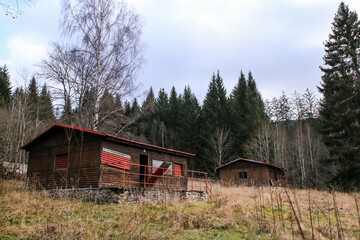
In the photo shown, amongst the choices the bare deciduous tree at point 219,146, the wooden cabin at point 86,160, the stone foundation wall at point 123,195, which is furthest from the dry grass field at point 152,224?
the bare deciduous tree at point 219,146

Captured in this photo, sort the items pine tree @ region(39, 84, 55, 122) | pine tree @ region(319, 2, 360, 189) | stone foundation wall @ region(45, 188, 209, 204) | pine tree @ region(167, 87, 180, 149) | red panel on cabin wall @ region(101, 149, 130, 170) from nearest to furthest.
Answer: stone foundation wall @ region(45, 188, 209, 204) → red panel on cabin wall @ region(101, 149, 130, 170) → pine tree @ region(39, 84, 55, 122) → pine tree @ region(319, 2, 360, 189) → pine tree @ region(167, 87, 180, 149)

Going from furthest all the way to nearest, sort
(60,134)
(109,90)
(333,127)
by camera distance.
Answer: (333,127)
(109,90)
(60,134)

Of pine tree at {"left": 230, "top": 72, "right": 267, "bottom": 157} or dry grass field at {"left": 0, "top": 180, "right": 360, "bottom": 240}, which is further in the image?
pine tree at {"left": 230, "top": 72, "right": 267, "bottom": 157}

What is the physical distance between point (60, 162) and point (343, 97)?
75.7 feet

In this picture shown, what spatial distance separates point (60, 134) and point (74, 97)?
2388mm

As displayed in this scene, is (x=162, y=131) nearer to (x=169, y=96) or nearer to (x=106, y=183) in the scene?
(x=169, y=96)

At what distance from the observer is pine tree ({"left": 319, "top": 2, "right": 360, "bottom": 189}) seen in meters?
21.5

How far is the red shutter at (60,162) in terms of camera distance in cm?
1544

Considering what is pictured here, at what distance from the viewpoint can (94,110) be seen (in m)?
16.2

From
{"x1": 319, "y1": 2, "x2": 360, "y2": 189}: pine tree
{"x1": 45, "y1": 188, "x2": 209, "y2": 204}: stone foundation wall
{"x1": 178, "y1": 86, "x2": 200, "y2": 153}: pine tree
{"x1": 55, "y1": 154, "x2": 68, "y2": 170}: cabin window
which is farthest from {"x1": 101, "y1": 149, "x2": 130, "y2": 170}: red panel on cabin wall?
{"x1": 178, "y1": 86, "x2": 200, "y2": 153}: pine tree

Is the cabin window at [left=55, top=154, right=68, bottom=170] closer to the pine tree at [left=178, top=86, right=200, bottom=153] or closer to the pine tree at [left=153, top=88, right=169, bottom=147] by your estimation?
Answer: the pine tree at [left=178, top=86, right=200, bottom=153]

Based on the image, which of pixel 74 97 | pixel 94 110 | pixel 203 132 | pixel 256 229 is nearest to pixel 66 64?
pixel 74 97

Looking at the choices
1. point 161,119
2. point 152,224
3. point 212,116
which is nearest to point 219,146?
point 212,116

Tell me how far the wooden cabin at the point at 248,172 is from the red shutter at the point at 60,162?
16.7 m
